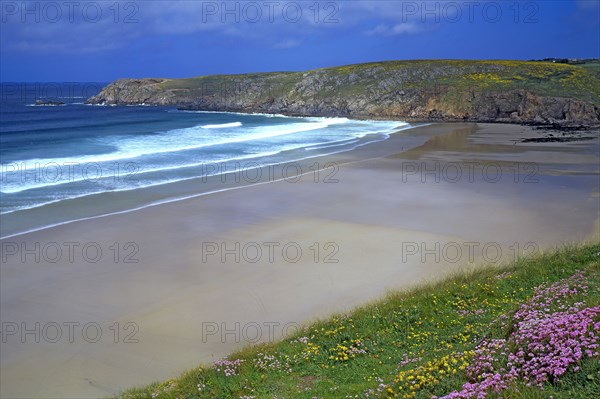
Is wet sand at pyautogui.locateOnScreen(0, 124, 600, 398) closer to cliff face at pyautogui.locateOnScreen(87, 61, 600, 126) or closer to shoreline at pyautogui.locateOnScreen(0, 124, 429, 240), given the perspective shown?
shoreline at pyautogui.locateOnScreen(0, 124, 429, 240)

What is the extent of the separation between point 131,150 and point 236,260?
26562 millimetres

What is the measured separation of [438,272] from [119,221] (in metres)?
11.3

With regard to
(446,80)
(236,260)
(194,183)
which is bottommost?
(236,260)

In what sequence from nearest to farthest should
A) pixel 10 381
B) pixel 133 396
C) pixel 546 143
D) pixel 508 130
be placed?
pixel 133 396, pixel 10 381, pixel 546 143, pixel 508 130

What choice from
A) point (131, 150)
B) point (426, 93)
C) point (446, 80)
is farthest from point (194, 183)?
point (446, 80)

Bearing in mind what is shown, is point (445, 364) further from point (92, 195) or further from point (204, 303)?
point (92, 195)

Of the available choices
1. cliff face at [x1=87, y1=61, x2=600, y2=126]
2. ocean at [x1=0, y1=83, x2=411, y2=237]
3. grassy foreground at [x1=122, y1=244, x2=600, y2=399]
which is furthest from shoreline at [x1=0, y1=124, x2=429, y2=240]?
cliff face at [x1=87, y1=61, x2=600, y2=126]

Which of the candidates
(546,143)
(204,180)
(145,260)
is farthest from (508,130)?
(145,260)

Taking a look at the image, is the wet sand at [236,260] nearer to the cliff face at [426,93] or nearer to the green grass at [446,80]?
the cliff face at [426,93]

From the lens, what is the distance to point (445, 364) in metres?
6.00

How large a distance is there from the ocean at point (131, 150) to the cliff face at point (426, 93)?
678cm

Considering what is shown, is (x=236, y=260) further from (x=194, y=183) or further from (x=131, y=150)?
(x=131, y=150)

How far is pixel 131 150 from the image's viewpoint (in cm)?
3834

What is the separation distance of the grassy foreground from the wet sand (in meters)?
1.87
